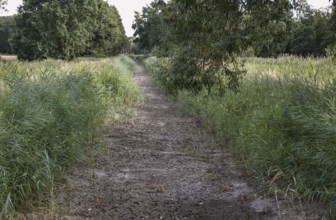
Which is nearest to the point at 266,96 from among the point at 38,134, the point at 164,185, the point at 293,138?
the point at 293,138

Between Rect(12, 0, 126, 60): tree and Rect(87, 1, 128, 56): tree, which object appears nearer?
Rect(12, 0, 126, 60): tree

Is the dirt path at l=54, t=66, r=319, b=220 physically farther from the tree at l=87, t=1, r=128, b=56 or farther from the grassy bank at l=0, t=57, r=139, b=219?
the tree at l=87, t=1, r=128, b=56

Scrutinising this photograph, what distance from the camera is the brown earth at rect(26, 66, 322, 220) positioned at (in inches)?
177

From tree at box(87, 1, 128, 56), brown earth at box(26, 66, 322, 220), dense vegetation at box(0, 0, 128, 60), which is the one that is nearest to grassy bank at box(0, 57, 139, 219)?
brown earth at box(26, 66, 322, 220)

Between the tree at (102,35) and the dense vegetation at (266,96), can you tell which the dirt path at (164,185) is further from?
the tree at (102,35)

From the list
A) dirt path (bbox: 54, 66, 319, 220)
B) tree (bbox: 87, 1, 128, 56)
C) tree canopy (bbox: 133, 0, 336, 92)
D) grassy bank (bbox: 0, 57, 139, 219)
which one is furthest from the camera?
tree (bbox: 87, 1, 128, 56)

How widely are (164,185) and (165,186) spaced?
0.16 ft

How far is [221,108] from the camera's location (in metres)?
9.22

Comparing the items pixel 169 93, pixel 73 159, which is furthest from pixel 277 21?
pixel 169 93

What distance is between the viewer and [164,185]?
18.3 ft

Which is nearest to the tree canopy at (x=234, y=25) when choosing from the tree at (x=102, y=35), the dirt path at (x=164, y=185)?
the dirt path at (x=164, y=185)

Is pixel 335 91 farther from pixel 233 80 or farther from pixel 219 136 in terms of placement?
pixel 233 80

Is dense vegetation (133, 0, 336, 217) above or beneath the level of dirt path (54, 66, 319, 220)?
above

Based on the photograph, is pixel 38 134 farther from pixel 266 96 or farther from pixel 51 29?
pixel 51 29
